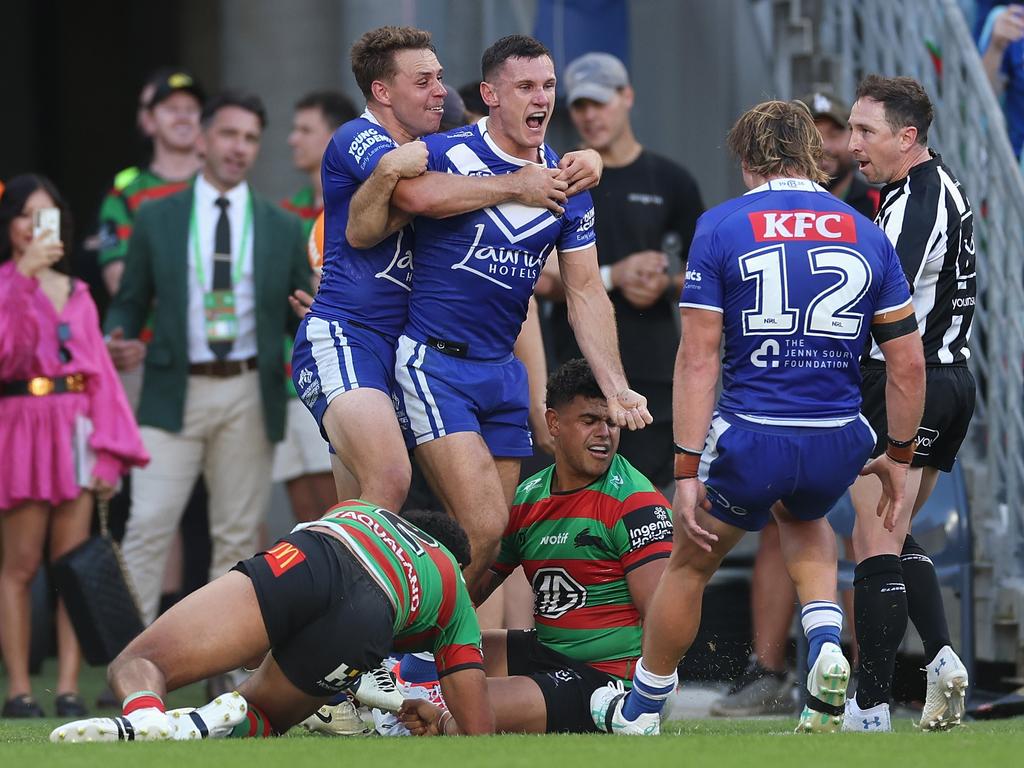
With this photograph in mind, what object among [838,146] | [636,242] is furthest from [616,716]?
[838,146]

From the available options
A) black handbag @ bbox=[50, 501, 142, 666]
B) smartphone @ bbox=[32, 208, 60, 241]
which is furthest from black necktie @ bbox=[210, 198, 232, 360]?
black handbag @ bbox=[50, 501, 142, 666]

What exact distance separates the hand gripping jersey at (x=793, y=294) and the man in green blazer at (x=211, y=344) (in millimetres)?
3901

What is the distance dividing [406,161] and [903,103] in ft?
5.91

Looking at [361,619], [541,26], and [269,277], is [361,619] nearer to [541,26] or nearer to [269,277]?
[269,277]

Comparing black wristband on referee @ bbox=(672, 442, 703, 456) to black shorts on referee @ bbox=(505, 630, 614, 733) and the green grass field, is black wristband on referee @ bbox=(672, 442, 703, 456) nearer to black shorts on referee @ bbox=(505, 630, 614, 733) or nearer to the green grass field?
the green grass field

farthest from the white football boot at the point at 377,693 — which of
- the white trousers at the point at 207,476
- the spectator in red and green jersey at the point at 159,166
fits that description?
the spectator in red and green jersey at the point at 159,166

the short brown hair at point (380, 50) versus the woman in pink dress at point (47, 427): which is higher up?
the short brown hair at point (380, 50)

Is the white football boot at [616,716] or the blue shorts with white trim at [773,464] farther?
the white football boot at [616,716]

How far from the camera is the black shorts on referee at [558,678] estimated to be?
6.65 m

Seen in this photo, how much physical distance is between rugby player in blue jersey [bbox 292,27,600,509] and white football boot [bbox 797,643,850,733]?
154cm

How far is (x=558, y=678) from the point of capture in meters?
6.73

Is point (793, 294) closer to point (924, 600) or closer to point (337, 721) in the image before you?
point (924, 600)

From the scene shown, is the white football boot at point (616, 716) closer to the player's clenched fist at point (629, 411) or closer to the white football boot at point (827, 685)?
the white football boot at point (827, 685)

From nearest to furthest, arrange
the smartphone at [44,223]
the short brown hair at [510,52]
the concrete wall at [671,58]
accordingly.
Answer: the short brown hair at [510,52] < the smartphone at [44,223] < the concrete wall at [671,58]
